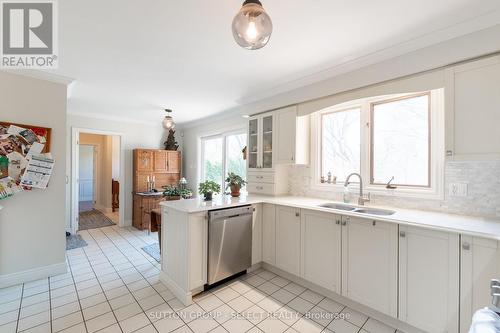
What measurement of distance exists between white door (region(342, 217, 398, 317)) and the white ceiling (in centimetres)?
164

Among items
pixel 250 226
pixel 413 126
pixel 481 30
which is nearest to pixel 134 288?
pixel 250 226

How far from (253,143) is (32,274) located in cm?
326

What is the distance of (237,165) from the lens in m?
4.52

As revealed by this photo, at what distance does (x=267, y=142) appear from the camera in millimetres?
3473

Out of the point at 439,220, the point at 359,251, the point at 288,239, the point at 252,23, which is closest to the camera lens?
the point at 252,23

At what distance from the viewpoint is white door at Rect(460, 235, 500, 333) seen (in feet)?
4.86

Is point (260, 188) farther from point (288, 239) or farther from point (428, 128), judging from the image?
point (428, 128)

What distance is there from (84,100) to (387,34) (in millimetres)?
4387

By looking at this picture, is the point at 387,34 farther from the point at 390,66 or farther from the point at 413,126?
the point at 413,126

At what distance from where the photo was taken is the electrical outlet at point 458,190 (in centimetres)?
202

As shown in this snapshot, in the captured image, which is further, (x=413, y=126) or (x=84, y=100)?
(x=84, y=100)

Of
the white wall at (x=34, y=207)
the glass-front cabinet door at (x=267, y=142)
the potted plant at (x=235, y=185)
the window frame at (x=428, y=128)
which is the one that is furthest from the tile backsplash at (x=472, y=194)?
the white wall at (x=34, y=207)

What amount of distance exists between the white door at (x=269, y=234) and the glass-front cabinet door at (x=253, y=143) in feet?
2.96

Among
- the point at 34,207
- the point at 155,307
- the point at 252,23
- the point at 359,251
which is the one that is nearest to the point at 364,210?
the point at 359,251
